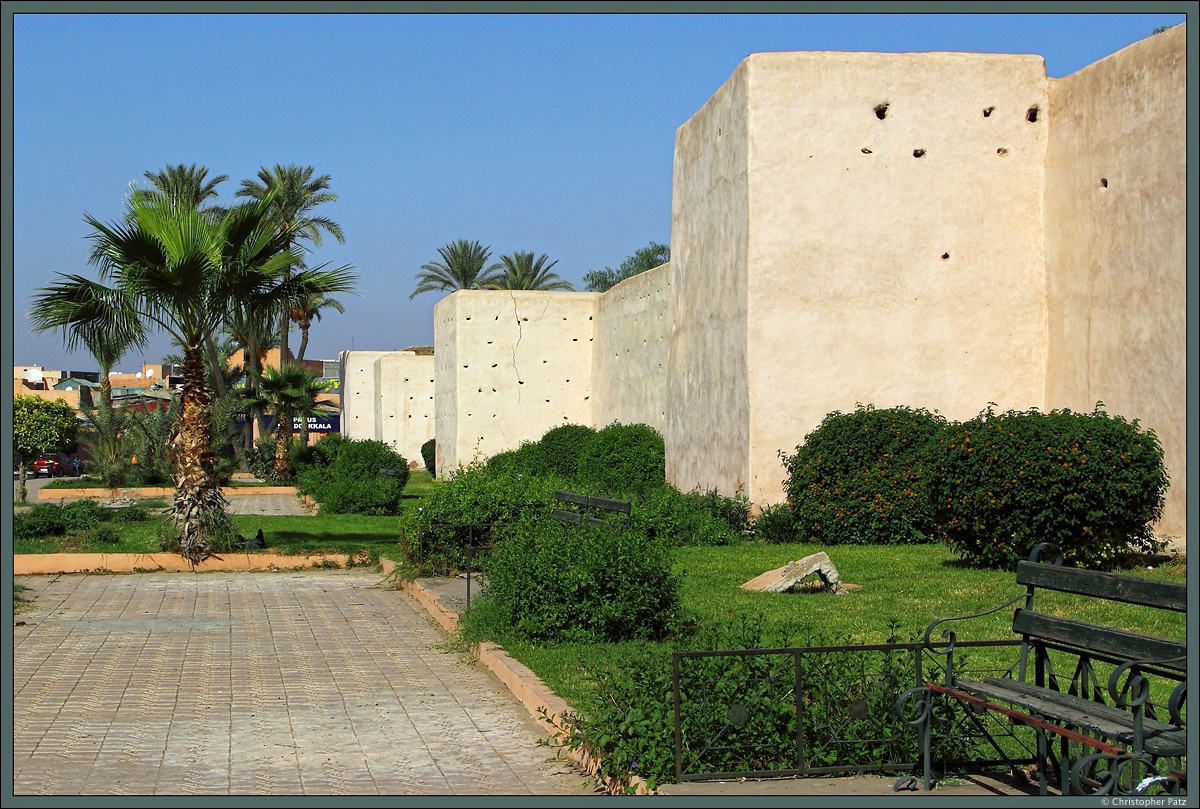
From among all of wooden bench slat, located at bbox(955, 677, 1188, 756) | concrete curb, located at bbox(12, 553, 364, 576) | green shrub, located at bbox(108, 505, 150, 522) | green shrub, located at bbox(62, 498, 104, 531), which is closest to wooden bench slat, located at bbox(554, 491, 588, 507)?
concrete curb, located at bbox(12, 553, 364, 576)

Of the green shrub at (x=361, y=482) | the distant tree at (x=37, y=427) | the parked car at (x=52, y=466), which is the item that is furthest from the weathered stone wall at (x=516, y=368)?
the parked car at (x=52, y=466)

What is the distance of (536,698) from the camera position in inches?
279

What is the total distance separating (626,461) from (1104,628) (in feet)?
60.1

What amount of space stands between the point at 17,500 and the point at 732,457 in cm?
1967

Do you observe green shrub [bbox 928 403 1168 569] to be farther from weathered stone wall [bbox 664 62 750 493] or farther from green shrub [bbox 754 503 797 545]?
weathered stone wall [bbox 664 62 750 493]

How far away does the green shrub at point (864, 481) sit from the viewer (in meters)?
15.1

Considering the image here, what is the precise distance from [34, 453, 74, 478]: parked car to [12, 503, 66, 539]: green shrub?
3509cm

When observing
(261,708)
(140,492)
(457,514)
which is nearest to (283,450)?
(140,492)

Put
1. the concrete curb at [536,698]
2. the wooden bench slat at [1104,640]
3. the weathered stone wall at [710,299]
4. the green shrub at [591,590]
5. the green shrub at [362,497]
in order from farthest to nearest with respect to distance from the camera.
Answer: the green shrub at [362,497] < the weathered stone wall at [710,299] < the green shrub at [591,590] < the concrete curb at [536,698] < the wooden bench slat at [1104,640]

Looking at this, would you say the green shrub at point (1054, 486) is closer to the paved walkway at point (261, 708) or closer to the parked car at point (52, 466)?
the paved walkway at point (261, 708)

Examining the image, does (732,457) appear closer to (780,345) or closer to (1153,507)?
(780,345)

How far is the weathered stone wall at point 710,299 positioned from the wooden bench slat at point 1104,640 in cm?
1177

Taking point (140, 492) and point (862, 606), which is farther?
point (140, 492)

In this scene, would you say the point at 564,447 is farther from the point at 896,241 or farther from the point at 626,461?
the point at 896,241
